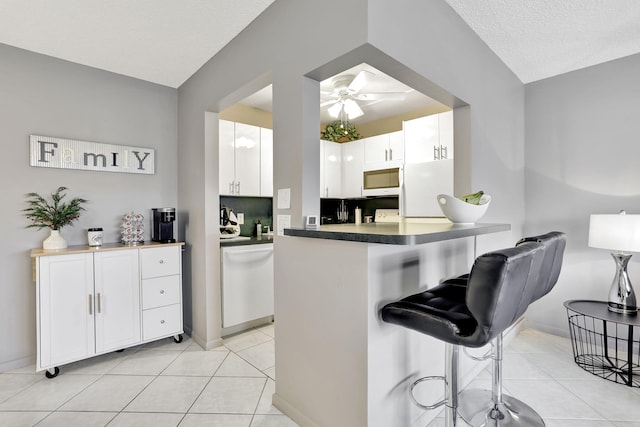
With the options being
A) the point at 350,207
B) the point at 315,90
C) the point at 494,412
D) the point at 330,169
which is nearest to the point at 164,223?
the point at 315,90

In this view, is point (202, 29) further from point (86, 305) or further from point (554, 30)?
point (554, 30)

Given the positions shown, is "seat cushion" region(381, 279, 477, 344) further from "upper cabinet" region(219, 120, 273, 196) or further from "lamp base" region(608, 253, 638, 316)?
"upper cabinet" region(219, 120, 273, 196)

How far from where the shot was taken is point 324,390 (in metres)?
1.50

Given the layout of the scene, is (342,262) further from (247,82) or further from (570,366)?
(570,366)

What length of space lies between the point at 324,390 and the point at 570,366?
6.69 ft

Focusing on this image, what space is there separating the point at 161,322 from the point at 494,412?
2512 mm

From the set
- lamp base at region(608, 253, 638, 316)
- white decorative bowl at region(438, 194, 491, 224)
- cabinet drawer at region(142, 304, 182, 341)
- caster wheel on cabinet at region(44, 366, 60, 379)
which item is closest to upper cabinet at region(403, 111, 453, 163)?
white decorative bowl at region(438, 194, 491, 224)

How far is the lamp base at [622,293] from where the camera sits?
2.15 m

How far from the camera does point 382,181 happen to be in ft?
11.9

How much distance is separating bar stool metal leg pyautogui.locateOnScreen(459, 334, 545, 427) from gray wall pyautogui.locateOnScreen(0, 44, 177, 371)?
293 cm

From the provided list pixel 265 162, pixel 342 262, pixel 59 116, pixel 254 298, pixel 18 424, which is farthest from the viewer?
pixel 265 162

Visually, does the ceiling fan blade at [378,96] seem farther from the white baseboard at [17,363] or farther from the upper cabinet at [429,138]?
the white baseboard at [17,363]

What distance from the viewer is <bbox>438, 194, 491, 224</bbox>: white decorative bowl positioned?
1.66m

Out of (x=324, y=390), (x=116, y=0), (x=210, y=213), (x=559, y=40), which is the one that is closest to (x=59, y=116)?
(x=116, y=0)
